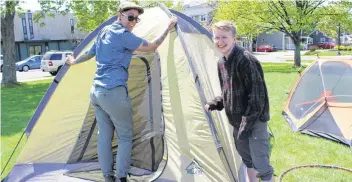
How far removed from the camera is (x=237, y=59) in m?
2.67

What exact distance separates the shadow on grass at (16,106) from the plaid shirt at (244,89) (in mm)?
4821

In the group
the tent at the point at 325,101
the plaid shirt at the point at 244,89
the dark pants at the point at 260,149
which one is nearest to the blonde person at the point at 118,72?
the plaid shirt at the point at 244,89

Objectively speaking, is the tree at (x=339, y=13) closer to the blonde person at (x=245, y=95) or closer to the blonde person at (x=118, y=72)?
the blonde person at (x=118, y=72)

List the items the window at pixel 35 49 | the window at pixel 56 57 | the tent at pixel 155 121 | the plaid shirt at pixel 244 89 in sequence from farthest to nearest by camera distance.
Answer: the window at pixel 35 49
the window at pixel 56 57
the tent at pixel 155 121
the plaid shirt at pixel 244 89

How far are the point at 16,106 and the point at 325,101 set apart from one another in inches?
299

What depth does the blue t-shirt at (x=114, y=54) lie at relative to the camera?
10.2 feet

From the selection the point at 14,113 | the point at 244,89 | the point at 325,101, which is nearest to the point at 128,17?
the point at 244,89

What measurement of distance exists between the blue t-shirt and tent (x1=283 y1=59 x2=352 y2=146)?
3.29m

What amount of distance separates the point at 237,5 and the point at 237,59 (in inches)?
661

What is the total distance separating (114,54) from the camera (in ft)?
10.3

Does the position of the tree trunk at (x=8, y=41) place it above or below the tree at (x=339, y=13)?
below

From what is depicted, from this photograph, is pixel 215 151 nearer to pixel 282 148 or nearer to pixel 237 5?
pixel 282 148

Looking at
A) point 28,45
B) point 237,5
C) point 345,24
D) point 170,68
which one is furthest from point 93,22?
point 28,45

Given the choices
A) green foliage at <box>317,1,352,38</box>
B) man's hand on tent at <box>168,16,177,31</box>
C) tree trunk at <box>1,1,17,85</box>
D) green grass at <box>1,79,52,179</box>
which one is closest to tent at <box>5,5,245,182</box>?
man's hand on tent at <box>168,16,177,31</box>
